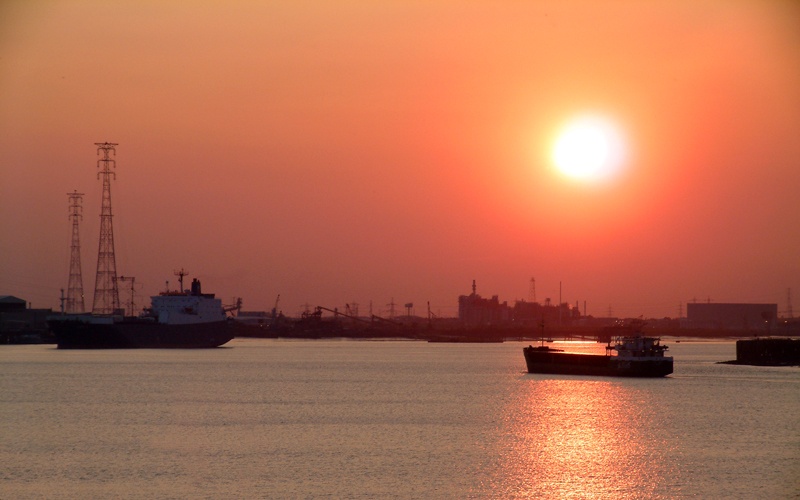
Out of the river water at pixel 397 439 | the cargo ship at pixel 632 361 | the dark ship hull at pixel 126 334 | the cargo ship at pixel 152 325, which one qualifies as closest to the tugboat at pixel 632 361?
the cargo ship at pixel 632 361

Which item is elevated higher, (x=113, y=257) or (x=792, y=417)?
(x=113, y=257)

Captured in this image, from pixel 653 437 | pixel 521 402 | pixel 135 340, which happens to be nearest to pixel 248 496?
pixel 653 437

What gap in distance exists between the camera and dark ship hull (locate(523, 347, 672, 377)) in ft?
297

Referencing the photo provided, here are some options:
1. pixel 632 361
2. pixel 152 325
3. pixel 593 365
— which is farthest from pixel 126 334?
pixel 632 361

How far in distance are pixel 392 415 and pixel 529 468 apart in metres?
18.7

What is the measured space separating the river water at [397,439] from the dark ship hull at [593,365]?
5.93 meters

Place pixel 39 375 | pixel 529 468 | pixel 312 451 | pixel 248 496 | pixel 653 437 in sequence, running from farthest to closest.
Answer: pixel 39 375
pixel 653 437
pixel 312 451
pixel 529 468
pixel 248 496

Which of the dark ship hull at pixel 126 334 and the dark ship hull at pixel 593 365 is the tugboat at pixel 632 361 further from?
the dark ship hull at pixel 126 334

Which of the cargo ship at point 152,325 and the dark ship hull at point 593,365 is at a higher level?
the cargo ship at point 152,325

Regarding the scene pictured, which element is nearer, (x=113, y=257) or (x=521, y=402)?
(x=521, y=402)

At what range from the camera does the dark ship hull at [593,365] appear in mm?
90500

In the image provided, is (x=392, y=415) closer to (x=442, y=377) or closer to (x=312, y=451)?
(x=312, y=451)

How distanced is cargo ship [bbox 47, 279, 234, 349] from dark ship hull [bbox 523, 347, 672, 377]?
66.4m

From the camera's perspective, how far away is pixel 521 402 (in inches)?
2596
